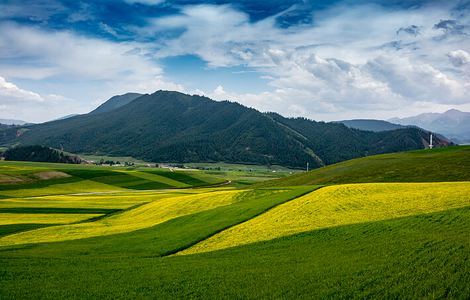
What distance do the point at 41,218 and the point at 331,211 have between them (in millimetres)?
45510

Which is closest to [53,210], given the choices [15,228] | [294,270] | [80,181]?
[15,228]

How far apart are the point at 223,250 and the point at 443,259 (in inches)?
574

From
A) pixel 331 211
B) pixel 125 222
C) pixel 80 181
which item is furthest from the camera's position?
pixel 80 181

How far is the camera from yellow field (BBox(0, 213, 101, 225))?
181 ft

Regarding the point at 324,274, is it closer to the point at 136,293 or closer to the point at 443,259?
the point at 443,259

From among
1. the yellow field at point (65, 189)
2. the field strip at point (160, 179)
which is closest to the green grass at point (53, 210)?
the yellow field at point (65, 189)

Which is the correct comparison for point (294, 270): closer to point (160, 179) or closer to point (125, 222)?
point (125, 222)

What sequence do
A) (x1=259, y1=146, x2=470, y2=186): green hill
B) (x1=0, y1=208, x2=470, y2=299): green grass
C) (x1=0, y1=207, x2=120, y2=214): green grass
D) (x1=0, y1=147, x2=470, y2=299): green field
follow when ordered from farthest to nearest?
(x1=259, y1=146, x2=470, y2=186): green hill → (x1=0, y1=207, x2=120, y2=214): green grass → (x1=0, y1=147, x2=470, y2=299): green field → (x1=0, y1=208, x2=470, y2=299): green grass

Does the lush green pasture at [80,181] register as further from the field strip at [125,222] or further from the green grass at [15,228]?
the field strip at [125,222]

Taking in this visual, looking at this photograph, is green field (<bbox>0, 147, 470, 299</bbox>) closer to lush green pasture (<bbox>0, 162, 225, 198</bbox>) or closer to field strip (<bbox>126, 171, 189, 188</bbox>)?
lush green pasture (<bbox>0, 162, 225, 198</bbox>)

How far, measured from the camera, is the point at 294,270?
19.5 m

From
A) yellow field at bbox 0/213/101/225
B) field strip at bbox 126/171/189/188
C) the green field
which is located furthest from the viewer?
field strip at bbox 126/171/189/188

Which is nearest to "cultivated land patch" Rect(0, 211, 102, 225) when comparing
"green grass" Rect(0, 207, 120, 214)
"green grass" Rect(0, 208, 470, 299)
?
"green grass" Rect(0, 207, 120, 214)

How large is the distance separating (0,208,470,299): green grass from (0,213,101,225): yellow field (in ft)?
109
